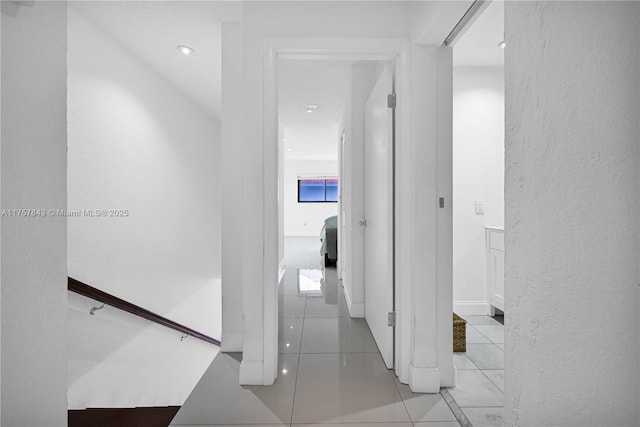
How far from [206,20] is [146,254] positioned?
7.26 ft

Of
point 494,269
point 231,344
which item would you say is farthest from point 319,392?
point 494,269

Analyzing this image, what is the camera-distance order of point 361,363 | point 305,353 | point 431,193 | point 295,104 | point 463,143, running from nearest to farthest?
point 431,193 < point 361,363 < point 305,353 < point 463,143 < point 295,104

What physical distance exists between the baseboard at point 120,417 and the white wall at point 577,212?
2.36 metres

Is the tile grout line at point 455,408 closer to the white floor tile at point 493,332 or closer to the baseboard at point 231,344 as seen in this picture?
the white floor tile at point 493,332

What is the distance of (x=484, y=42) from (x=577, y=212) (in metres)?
2.52

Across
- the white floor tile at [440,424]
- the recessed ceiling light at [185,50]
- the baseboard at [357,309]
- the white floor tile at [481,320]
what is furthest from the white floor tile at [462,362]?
the recessed ceiling light at [185,50]

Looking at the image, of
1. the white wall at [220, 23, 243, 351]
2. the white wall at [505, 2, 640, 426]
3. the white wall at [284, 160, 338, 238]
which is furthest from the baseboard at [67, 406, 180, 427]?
the white wall at [284, 160, 338, 238]

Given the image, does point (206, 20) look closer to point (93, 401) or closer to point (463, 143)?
point (463, 143)

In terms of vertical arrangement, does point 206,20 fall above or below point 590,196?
above

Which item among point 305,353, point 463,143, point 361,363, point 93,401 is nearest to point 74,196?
point 93,401

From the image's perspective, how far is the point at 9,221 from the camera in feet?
1.89

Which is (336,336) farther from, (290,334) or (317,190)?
(317,190)

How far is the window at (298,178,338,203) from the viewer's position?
34.3 ft

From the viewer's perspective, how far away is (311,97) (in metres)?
4.06
